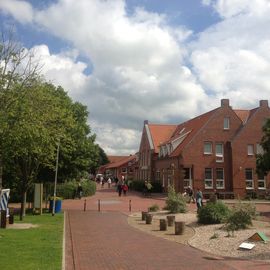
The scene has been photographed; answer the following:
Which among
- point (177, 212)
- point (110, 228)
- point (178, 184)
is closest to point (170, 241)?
point (110, 228)

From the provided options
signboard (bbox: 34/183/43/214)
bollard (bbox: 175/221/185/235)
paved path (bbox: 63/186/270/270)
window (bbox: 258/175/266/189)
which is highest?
window (bbox: 258/175/266/189)

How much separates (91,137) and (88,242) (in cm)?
3060

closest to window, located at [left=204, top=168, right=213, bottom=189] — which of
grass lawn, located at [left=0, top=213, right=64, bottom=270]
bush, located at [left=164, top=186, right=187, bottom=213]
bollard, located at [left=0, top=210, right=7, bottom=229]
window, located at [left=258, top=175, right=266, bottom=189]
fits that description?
window, located at [left=258, top=175, right=266, bottom=189]

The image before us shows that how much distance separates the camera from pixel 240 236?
55.0 ft

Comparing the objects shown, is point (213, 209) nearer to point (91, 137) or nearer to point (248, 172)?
point (91, 137)

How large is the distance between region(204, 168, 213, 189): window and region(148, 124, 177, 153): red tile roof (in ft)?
48.1

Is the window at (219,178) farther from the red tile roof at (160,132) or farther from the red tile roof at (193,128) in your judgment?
the red tile roof at (160,132)

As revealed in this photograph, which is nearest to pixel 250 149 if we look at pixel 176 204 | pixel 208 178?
pixel 208 178

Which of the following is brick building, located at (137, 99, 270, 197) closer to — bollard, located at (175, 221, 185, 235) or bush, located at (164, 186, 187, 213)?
bush, located at (164, 186, 187, 213)

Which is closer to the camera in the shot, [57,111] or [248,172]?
[57,111]

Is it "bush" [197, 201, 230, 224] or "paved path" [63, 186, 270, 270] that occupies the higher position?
"bush" [197, 201, 230, 224]

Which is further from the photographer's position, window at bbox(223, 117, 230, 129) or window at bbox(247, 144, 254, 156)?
window at bbox(223, 117, 230, 129)

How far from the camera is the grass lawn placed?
10.9 metres

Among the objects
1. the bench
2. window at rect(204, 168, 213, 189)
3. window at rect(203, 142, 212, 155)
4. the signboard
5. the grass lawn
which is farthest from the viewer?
window at rect(203, 142, 212, 155)
